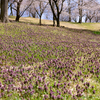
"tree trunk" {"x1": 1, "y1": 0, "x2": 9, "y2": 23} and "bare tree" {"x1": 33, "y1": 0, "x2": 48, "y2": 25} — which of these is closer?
"tree trunk" {"x1": 1, "y1": 0, "x2": 9, "y2": 23}

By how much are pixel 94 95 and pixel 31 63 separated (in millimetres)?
3645

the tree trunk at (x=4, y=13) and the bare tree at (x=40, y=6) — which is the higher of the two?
the bare tree at (x=40, y=6)

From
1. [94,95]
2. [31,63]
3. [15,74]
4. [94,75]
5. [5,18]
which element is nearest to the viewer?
[94,95]

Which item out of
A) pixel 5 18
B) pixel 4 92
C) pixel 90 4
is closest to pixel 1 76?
pixel 4 92

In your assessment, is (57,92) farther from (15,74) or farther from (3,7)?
(3,7)

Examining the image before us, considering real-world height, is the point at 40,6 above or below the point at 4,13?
above

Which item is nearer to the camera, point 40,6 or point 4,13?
point 4,13

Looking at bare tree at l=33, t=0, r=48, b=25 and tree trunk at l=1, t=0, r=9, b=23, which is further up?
bare tree at l=33, t=0, r=48, b=25

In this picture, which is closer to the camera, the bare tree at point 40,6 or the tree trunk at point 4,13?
the tree trunk at point 4,13

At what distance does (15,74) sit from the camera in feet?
16.8

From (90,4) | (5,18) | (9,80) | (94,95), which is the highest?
(90,4)

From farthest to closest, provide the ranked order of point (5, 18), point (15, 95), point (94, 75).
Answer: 1. point (5, 18)
2. point (94, 75)
3. point (15, 95)

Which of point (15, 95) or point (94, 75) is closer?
point (15, 95)

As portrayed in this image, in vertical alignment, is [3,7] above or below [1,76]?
above
